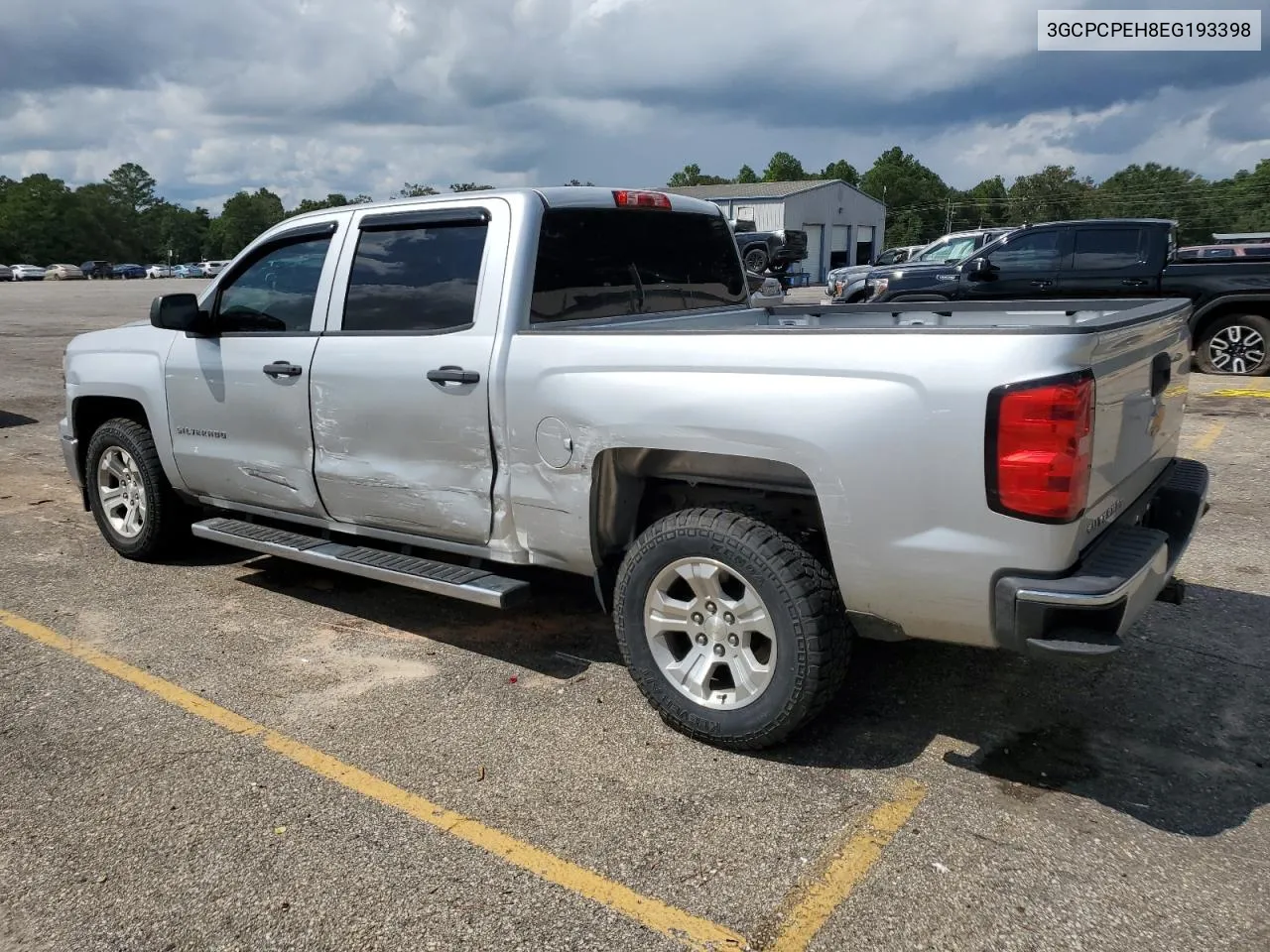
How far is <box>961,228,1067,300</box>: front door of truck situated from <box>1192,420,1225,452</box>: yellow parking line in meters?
3.42

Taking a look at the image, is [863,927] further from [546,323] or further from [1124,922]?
[546,323]

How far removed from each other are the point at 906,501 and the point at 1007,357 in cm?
50

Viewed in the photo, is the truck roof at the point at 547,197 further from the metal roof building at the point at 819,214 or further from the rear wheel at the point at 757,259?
the metal roof building at the point at 819,214

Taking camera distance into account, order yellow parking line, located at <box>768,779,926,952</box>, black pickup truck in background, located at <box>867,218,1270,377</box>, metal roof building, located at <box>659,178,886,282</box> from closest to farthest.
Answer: yellow parking line, located at <box>768,779,926,952</box> < black pickup truck in background, located at <box>867,218,1270,377</box> < metal roof building, located at <box>659,178,886,282</box>

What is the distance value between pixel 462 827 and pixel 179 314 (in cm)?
310

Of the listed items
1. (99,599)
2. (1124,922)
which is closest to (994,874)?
(1124,922)

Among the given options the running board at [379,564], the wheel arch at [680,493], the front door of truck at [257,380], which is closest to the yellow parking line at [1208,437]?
the wheel arch at [680,493]

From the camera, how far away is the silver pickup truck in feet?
9.38

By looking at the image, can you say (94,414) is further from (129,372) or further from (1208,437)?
(1208,437)

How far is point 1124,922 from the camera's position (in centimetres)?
261

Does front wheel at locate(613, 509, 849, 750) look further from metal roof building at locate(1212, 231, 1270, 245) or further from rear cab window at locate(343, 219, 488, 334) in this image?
metal roof building at locate(1212, 231, 1270, 245)

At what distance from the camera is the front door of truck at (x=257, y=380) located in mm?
4609

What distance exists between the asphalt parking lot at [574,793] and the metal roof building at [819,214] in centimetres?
5611

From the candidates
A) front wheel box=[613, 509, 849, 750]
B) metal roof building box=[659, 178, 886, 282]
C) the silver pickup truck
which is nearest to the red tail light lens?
the silver pickup truck
